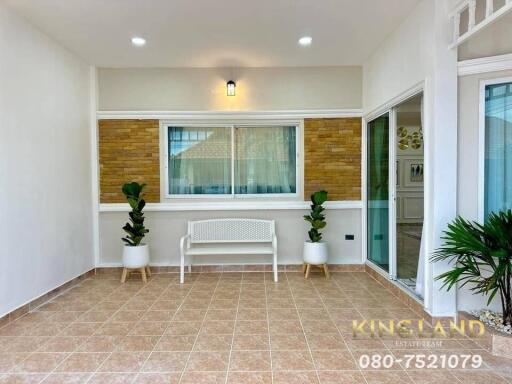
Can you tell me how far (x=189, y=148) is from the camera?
4859 millimetres

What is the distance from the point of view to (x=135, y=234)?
4262 mm

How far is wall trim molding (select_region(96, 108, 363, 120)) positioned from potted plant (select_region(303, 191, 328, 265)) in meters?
1.21

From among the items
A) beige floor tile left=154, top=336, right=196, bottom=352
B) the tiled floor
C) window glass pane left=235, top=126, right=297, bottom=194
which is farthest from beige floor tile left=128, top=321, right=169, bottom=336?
window glass pane left=235, top=126, right=297, bottom=194

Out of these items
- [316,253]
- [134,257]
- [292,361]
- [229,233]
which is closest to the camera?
[292,361]

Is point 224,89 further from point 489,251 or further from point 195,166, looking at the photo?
point 489,251

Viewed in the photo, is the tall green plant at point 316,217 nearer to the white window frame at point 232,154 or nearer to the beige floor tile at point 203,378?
the white window frame at point 232,154

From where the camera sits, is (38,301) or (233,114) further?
(233,114)

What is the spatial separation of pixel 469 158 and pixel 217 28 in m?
2.84

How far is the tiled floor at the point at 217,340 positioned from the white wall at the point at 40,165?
452 mm

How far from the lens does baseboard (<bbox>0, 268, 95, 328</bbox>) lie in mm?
3024

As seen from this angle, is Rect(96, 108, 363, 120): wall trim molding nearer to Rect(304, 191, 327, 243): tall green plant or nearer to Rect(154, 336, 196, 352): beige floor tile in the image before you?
Rect(304, 191, 327, 243): tall green plant

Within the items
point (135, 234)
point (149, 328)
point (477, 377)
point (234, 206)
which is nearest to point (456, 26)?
point (477, 377)

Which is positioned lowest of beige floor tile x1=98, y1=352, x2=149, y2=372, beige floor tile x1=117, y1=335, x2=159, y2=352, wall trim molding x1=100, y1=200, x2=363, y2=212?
beige floor tile x1=98, y1=352, x2=149, y2=372

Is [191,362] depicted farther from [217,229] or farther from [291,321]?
[217,229]
